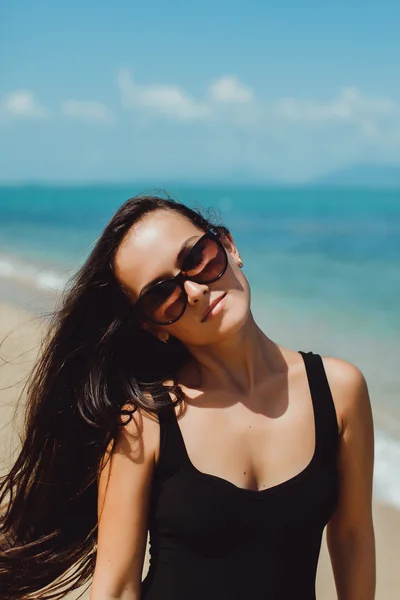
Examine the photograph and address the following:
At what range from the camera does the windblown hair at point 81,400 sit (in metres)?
2.24

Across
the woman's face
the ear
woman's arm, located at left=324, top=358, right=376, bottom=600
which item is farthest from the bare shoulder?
the ear

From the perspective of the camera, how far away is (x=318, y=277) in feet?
56.6

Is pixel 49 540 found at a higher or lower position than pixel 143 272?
lower

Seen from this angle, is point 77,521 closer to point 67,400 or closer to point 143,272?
point 67,400

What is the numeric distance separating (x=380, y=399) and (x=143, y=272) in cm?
572

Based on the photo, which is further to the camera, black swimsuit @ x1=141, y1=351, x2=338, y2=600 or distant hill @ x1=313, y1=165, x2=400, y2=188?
distant hill @ x1=313, y1=165, x2=400, y2=188

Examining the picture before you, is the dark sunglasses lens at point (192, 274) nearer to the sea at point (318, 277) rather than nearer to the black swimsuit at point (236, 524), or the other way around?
the black swimsuit at point (236, 524)

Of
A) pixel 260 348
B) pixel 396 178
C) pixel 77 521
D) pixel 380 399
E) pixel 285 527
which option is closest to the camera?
pixel 285 527

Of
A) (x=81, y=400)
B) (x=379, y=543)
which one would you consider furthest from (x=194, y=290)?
(x=379, y=543)

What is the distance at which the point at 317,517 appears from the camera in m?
2.13

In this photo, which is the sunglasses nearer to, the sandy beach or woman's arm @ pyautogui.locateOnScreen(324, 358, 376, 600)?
woman's arm @ pyautogui.locateOnScreen(324, 358, 376, 600)

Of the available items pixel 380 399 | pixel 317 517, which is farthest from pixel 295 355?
pixel 380 399

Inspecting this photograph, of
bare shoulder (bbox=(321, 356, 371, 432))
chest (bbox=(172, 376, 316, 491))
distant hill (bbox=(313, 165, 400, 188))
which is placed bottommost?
chest (bbox=(172, 376, 316, 491))

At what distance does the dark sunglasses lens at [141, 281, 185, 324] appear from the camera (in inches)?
84.4
